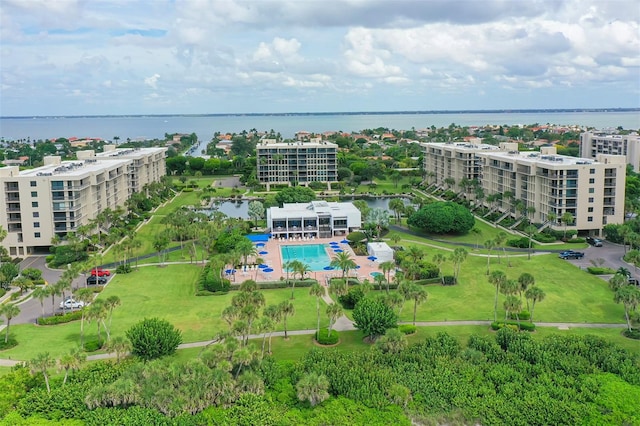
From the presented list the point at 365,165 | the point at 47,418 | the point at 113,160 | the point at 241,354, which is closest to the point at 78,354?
the point at 47,418

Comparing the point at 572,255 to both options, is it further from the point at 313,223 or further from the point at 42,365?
the point at 42,365

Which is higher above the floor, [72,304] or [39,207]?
[39,207]

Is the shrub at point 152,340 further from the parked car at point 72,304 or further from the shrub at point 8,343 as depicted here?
the parked car at point 72,304

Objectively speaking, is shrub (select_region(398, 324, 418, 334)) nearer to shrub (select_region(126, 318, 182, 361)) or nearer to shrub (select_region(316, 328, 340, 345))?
shrub (select_region(316, 328, 340, 345))

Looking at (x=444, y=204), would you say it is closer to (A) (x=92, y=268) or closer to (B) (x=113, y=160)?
(A) (x=92, y=268)

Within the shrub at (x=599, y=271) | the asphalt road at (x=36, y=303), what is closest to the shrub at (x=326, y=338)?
the asphalt road at (x=36, y=303)

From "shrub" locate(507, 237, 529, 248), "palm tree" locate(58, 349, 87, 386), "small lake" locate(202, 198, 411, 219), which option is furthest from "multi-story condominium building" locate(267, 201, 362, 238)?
"palm tree" locate(58, 349, 87, 386)

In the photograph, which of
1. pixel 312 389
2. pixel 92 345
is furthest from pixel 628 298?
pixel 92 345
